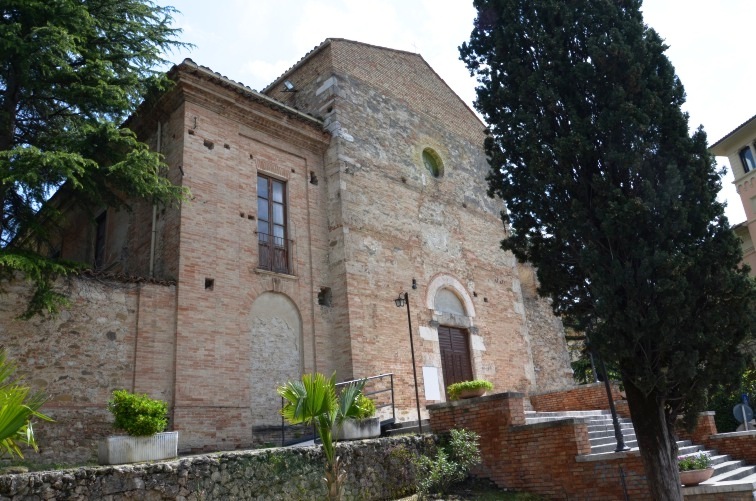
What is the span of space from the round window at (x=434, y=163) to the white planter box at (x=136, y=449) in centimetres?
1209

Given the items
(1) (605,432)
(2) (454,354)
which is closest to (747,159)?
(2) (454,354)

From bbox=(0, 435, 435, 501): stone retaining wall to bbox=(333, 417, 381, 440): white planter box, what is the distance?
15.2 inches

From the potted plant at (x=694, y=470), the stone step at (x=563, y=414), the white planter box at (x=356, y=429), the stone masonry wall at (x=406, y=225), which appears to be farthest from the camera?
the stone masonry wall at (x=406, y=225)

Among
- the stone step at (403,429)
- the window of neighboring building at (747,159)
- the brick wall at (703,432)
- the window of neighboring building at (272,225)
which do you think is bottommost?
the brick wall at (703,432)

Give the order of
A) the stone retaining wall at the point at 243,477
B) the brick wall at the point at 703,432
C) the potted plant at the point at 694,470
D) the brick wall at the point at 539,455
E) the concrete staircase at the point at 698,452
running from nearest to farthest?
the stone retaining wall at the point at 243,477 → the concrete staircase at the point at 698,452 → the potted plant at the point at 694,470 → the brick wall at the point at 539,455 → the brick wall at the point at 703,432

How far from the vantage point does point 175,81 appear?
42.0 feet

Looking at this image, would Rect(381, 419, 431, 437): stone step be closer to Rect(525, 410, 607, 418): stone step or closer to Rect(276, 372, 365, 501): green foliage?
Rect(525, 410, 607, 418): stone step

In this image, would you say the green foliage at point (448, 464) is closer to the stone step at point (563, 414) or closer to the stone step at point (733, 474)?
the stone step at point (563, 414)

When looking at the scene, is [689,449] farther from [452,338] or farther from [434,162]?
[434,162]

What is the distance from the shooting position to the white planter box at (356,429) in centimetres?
1018

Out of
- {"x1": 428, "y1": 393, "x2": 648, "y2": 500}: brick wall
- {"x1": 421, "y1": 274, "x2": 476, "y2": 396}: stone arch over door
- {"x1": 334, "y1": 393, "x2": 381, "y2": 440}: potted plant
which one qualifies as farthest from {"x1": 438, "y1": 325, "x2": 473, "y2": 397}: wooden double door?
{"x1": 334, "y1": 393, "x2": 381, "y2": 440}: potted plant

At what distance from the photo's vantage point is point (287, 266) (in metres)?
13.8

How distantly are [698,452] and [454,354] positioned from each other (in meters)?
6.49

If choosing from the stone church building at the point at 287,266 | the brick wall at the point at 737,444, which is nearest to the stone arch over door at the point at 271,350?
the stone church building at the point at 287,266
